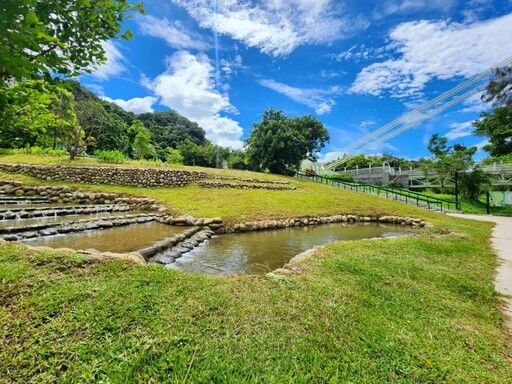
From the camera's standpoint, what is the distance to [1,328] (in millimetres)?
2078

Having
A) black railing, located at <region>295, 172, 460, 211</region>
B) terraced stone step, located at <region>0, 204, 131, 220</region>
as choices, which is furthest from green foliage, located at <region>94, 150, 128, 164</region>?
black railing, located at <region>295, 172, 460, 211</region>

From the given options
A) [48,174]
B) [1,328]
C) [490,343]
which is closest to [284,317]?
[490,343]

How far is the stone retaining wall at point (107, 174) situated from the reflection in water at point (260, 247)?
9.66 m

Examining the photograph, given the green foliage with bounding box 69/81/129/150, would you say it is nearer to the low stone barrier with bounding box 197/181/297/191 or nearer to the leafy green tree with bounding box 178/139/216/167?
the low stone barrier with bounding box 197/181/297/191

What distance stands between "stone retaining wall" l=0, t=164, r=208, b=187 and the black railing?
15849mm

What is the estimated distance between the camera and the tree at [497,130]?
63.1 ft

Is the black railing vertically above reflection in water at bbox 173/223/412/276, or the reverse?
the black railing

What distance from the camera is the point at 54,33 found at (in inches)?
106

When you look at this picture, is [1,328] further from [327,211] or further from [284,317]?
[327,211]

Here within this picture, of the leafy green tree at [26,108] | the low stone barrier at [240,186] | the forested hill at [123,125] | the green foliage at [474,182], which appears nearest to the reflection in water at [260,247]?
the leafy green tree at [26,108]

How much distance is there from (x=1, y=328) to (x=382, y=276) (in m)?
4.52

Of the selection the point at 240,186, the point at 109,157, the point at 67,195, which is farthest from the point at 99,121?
the point at 240,186

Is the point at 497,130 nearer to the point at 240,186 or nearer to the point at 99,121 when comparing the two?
the point at 240,186

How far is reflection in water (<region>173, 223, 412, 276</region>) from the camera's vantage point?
16.4ft
